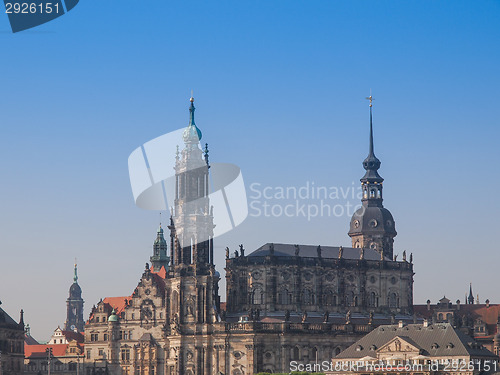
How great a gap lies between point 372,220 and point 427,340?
118 feet

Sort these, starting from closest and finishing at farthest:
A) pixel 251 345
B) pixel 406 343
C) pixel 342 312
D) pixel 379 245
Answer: pixel 406 343
pixel 251 345
pixel 342 312
pixel 379 245

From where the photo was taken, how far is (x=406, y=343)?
12094 centimetres

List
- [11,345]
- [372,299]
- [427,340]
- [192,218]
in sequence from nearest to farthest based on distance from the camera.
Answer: [427,340] < [192,218] < [372,299] < [11,345]

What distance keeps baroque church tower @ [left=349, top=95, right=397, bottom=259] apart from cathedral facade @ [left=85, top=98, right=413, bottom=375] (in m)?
0.93

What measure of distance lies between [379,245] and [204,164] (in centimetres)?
2964

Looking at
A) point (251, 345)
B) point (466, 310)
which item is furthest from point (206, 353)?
point (466, 310)

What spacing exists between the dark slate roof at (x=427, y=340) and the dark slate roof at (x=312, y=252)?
19.4 m

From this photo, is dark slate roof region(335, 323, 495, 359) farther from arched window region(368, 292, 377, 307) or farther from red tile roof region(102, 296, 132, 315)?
red tile roof region(102, 296, 132, 315)

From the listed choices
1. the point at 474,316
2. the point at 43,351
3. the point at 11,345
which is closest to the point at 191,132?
the point at 11,345

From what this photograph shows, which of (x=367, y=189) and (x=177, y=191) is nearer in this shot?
(x=177, y=191)

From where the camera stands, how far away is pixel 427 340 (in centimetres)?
12156

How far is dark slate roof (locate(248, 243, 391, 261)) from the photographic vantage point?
143 metres

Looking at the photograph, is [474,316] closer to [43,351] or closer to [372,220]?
[372,220]

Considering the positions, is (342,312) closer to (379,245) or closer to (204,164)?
(379,245)
